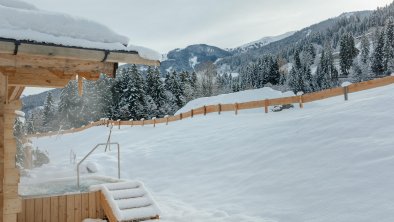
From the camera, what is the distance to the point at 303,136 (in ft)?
42.3

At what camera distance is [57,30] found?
4777 millimetres

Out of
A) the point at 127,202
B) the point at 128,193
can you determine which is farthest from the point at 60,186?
the point at 127,202

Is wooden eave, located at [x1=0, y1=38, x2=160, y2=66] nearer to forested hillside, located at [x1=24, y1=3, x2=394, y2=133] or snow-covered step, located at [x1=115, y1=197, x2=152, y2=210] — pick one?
snow-covered step, located at [x1=115, y1=197, x2=152, y2=210]

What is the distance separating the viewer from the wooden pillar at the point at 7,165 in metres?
4.88

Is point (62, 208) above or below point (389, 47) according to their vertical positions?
below

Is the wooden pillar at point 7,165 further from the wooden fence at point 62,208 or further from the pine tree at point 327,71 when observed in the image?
the pine tree at point 327,71

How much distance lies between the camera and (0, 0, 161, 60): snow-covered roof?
445 cm

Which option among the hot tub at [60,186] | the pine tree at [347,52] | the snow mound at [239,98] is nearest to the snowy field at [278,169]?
the hot tub at [60,186]

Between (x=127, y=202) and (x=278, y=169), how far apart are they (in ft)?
14.4

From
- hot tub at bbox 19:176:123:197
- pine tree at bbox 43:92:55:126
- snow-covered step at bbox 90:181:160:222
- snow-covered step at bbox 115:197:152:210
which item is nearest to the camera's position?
snow-covered step at bbox 90:181:160:222

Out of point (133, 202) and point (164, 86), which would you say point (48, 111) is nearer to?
point (164, 86)

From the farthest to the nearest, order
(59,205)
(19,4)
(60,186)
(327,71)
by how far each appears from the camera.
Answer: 1. (327,71)
2. (60,186)
3. (59,205)
4. (19,4)

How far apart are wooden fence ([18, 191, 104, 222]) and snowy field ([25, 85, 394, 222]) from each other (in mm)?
1807

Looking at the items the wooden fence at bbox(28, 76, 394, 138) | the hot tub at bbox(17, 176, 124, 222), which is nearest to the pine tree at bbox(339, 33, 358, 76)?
the wooden fence at bbox(28, 76, 394, 138)
